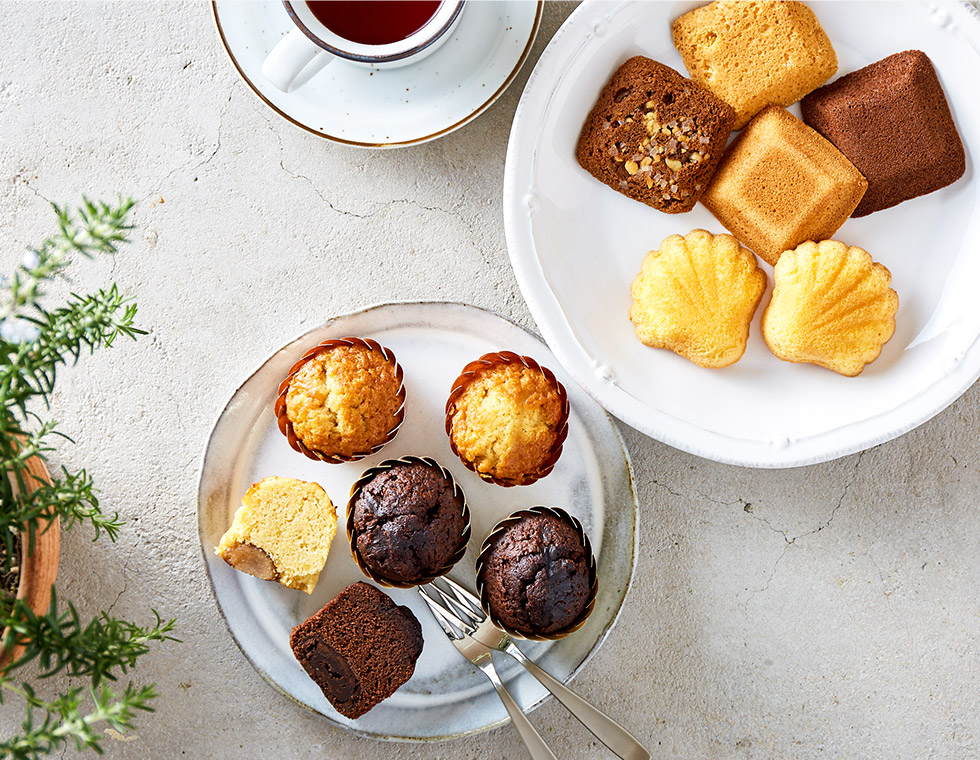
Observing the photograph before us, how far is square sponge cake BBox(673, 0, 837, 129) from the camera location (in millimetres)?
1534

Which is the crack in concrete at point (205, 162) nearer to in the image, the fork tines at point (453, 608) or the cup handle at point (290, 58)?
the cup handle at point (290, 58)

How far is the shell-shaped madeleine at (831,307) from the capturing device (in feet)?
5.10

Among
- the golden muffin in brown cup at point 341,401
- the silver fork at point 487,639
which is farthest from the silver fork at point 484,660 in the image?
the golden muffin in brown cup at point 341,401

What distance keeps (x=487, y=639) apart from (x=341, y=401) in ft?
1.83

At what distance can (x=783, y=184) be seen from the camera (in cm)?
157

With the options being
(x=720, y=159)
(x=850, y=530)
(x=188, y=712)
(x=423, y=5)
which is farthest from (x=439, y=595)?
(x=423, y=5)

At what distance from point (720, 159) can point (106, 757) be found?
1810 mm

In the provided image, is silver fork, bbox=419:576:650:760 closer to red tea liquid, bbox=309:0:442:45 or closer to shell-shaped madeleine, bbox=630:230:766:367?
shell-shaped madeleine, bbox=630:230:766:367

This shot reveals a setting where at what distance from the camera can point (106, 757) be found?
1.72 m

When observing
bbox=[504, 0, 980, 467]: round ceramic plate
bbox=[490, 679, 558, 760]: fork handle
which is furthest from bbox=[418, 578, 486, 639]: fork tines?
bbox=[504, 0, 980, 467]: round ceramic plate

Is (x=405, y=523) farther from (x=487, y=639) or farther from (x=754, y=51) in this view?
(x=754, y=51)

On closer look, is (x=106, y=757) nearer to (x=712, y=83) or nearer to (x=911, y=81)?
(x=712, y=83)

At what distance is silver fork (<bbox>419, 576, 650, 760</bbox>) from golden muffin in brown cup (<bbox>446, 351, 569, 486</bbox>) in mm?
255

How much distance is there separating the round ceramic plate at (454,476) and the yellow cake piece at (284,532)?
6 cm
